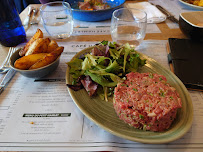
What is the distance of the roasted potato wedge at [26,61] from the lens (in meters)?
0.78

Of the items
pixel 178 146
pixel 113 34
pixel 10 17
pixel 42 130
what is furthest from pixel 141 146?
pixel 10 17

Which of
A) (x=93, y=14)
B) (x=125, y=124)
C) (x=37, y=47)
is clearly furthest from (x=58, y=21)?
(x=125, y=124)

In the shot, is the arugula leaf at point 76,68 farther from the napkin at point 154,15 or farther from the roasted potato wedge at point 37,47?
the napkin at point 154,15

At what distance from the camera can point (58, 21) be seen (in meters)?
1.40

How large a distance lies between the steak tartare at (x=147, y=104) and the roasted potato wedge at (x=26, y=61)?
0.48 m

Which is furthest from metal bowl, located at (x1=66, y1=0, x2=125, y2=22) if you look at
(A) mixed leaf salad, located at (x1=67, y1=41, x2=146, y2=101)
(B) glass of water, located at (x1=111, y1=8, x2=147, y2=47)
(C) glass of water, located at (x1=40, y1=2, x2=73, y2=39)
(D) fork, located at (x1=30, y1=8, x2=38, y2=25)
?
(A) mixed leaf salad, located at (x1=67, y1=41, x2=146, y2=101)

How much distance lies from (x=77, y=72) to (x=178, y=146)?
0.61 meters

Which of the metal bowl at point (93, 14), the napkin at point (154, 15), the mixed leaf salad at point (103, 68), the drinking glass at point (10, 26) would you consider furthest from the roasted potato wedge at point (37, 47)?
the napkin at point (154, 15)

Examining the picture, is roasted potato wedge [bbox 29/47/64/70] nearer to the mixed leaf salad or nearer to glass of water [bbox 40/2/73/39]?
the mixed leaf salad

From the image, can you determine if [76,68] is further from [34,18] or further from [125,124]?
[34,18]

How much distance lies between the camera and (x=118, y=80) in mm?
805

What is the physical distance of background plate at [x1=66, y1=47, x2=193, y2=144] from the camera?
1.85ft

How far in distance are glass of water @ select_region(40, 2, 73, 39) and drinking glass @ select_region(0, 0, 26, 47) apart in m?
0.22

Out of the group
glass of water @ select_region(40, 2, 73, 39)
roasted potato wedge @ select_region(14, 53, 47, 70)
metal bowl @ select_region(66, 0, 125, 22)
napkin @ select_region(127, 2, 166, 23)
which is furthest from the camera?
napkin @ select_region(127, 2, 166, 23)
